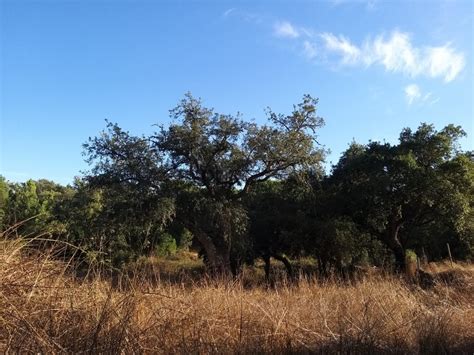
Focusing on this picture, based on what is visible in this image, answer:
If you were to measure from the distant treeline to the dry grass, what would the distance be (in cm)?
1500

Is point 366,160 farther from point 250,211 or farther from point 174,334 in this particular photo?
point 174,334

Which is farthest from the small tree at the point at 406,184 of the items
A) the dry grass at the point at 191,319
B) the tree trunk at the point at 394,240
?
the dry grass at the point at 191,319

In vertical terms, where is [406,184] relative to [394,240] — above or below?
above

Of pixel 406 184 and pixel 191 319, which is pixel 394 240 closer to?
pixel 406 184

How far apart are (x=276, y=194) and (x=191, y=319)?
79.2 ft

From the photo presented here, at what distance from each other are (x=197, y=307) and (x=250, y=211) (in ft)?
75.4

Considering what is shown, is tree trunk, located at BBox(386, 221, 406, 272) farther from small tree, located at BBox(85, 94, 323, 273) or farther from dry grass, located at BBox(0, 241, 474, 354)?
dry grass, located at BBox(0, 241, 474, 354)

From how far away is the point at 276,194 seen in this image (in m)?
29.4

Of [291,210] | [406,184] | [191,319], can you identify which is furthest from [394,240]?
[191,319]

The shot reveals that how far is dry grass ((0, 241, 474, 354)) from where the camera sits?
4215 millimetres

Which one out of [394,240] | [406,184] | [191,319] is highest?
[406,184]

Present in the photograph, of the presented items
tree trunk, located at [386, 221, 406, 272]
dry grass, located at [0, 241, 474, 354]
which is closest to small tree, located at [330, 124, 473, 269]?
tree trunk, located at [386, 221, 406, 272]

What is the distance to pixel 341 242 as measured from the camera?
→ 2566 centimetres

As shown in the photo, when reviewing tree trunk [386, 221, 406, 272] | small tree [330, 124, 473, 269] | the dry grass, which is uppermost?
small tree [330, 124, 473, 269]
